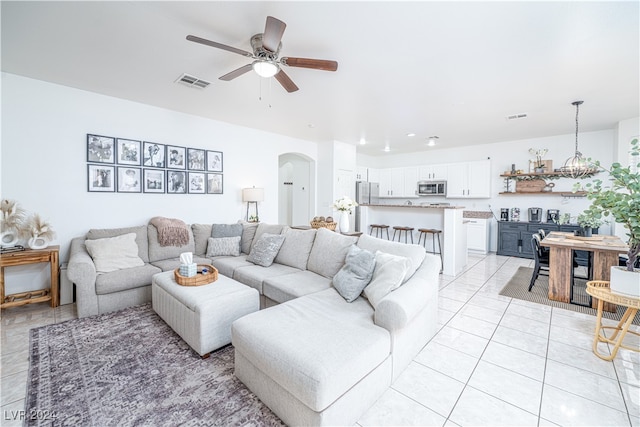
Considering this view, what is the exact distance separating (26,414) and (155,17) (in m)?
2.87

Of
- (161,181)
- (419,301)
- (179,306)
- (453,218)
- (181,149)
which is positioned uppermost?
(181,149)

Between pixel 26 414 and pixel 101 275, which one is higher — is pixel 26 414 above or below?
below

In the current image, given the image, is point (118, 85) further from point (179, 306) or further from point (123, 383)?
point (123, 383)

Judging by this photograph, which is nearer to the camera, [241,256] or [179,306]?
[179,306]

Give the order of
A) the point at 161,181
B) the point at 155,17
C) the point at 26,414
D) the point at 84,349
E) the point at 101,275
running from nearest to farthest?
the point at 26,414, the point at 155,17, the point at 84,349, the point at 101,275, the point at 161,181

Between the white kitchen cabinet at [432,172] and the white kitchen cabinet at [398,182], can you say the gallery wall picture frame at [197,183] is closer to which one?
the white kitchen cabinet at [398,182]

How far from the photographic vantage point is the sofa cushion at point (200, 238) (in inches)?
164

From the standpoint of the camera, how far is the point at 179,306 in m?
2.41

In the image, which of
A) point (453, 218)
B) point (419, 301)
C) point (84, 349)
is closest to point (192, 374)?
point (84, 349)

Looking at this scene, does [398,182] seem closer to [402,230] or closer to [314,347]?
[402,230]

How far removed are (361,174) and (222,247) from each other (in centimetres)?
488

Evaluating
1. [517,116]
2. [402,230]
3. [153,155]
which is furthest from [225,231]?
[517,116]

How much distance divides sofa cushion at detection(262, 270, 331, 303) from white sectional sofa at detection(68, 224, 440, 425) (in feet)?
0.03

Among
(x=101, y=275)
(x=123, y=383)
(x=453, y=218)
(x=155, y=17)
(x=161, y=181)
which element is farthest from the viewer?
(x=453, y=218)
